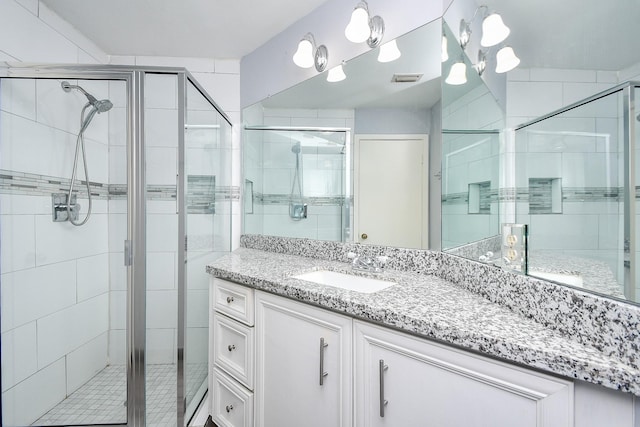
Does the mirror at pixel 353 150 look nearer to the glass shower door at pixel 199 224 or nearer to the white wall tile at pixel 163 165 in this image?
the glass shower door at pixel 199 224

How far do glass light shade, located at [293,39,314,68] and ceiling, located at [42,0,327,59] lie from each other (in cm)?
23

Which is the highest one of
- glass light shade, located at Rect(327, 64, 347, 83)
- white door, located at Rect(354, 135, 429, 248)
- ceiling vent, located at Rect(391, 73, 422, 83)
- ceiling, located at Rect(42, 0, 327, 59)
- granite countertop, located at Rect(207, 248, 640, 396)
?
ceiling, located at Rect(42, 0, 327, 59)

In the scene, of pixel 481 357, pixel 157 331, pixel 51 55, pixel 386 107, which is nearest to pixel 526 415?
pixel 481 357

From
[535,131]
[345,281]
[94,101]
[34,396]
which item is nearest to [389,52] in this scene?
[535,131]

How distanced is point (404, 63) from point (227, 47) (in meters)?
1.37

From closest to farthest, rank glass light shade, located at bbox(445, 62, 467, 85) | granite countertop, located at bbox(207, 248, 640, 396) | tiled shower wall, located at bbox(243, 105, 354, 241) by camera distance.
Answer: granite countertop, located at bbox(207, 248, 640, 396) < glass light shade, located at bbox(445, 62, 467, 85) < tiled shower wall, located at bbox(243, 105, 354, 241)

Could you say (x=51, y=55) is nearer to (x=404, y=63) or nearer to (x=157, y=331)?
(x=157, y=331)

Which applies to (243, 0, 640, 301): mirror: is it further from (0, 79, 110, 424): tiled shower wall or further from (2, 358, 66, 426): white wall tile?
(2, 358, 66, 426): white wall tile

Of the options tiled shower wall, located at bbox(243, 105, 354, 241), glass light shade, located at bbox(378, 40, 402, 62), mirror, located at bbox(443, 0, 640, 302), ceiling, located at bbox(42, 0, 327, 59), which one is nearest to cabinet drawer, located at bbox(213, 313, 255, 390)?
tiled shower wall, located at bbox(243, 105, 354, 241)

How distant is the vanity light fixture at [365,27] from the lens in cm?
133

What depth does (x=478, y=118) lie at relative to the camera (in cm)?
101

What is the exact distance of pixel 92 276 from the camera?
148 centimetres

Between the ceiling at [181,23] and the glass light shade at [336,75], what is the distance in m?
0.43

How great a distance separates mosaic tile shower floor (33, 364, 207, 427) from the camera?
1.36 metres
